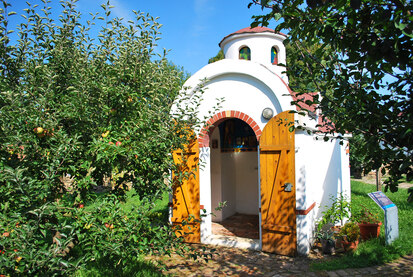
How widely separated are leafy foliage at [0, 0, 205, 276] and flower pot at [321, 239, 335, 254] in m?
4.01

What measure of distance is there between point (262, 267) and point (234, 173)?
468cm

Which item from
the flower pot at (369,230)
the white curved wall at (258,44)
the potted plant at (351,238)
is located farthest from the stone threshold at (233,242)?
the white curved wall at (258,44)

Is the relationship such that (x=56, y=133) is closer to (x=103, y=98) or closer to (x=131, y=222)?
(x=103, y=98)

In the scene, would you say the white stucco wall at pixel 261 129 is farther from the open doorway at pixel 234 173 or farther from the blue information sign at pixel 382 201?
the blue information sign at pixel 382 201

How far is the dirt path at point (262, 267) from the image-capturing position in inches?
199

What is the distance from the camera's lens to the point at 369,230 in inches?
260

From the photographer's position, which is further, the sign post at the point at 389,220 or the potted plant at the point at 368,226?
the potted plant at the point at 368,226

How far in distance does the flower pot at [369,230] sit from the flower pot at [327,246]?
3.58ft

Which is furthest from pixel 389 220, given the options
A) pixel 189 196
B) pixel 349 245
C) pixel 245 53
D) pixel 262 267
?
pixel 245 53

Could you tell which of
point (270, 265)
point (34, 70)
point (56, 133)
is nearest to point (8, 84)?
point (34, 70)

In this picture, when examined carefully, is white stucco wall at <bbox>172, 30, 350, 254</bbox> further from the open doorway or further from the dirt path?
the dirt path

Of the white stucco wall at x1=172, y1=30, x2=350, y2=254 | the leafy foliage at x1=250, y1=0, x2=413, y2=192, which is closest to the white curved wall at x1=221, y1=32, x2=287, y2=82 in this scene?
the white stucco wall at x1=172, y1=30, x2=350, y2=254

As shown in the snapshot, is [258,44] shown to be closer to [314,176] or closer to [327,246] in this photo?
[314,176]

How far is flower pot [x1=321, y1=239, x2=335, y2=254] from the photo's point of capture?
607 centimetres
